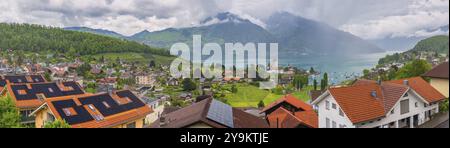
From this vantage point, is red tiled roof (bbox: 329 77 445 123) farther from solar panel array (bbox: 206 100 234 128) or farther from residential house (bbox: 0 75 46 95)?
residential house (bbox: 0 75 46 95)

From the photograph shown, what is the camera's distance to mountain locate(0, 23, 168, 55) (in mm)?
3465

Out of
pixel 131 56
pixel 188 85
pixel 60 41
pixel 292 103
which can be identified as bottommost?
pixel 292 103

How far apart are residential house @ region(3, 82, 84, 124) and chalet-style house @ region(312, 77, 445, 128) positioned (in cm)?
257

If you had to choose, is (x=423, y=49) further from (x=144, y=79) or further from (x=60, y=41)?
(x=60, y=41)

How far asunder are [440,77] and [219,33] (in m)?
1.92

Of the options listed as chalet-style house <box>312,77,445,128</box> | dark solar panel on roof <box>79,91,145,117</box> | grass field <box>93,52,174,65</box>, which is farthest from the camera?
grass field <box>93,52,174,65</box>

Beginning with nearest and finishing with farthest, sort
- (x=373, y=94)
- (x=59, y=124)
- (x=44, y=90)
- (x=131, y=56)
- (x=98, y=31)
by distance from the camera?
(x=373, y=94) < (x=59, y=124) < (x=44, y=90) < (x=98, y=31) < (x=131, y=56)

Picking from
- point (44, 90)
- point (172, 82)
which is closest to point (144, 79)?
point (172, 82)

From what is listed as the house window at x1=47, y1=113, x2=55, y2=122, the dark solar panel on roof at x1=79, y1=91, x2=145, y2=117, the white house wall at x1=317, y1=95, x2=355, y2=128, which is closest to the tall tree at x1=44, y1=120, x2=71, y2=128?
the house window at x1=47, y1=113, x2=55, y2=122

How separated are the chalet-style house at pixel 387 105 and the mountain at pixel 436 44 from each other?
0.89 feet

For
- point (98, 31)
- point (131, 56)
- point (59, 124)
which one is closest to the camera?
point (59, 124)

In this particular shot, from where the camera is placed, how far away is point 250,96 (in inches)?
126
